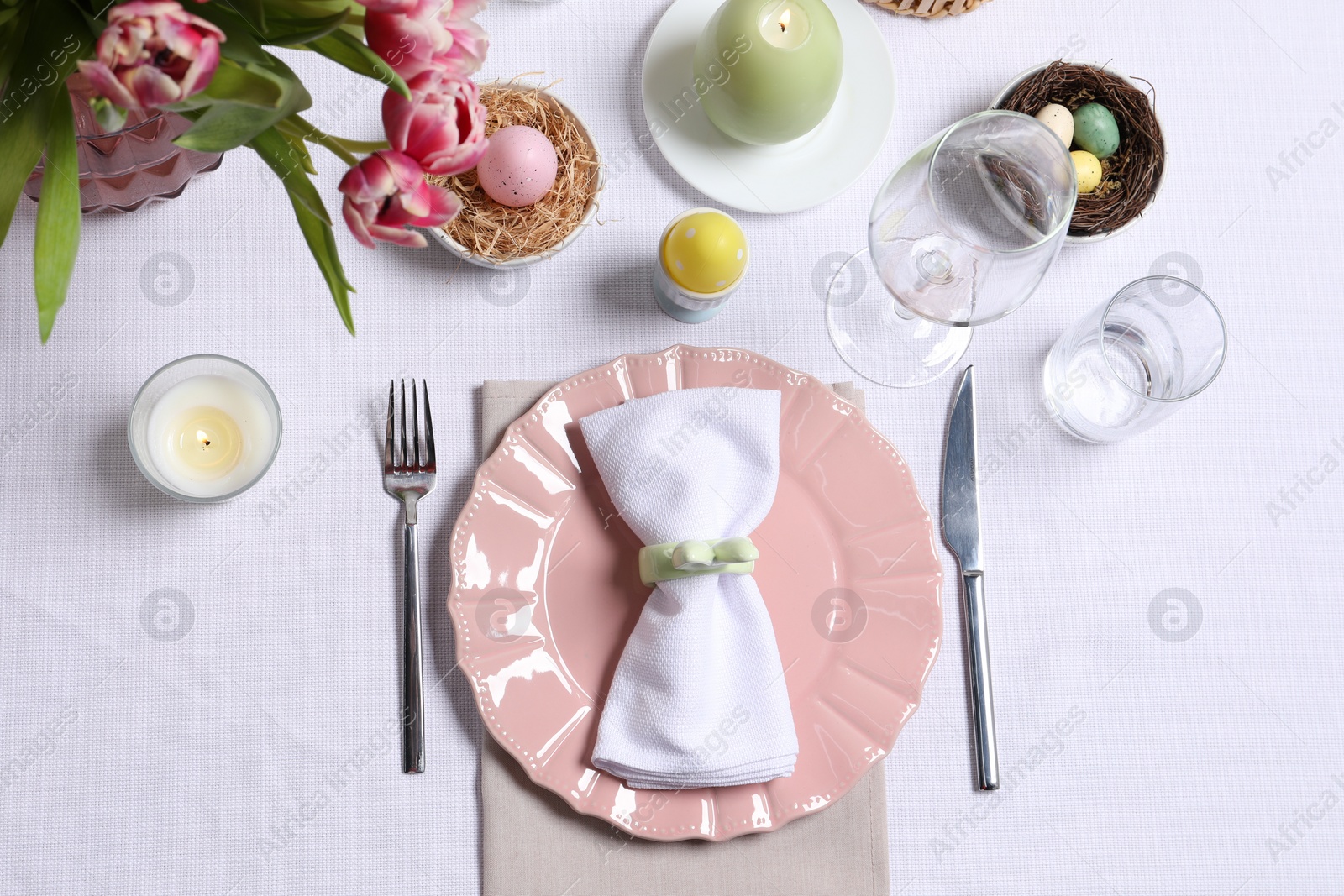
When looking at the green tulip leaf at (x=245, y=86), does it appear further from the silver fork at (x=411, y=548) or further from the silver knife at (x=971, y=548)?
the silver knife at (x=971, y=548)

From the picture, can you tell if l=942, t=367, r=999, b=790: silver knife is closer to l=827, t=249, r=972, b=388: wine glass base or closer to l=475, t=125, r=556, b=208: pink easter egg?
l=827, t=249, r=972, b=388: wine glass base

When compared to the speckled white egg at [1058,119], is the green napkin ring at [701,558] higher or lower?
lower

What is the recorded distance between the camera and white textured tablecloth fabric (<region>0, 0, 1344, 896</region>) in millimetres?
645

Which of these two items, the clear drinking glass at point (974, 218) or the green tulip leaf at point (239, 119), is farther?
the clear drinking glass at point (974, 218)

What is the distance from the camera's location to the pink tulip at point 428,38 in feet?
1.29

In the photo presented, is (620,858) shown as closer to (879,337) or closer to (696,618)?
(696,618)

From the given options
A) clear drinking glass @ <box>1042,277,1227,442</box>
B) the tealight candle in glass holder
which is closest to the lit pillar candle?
clear drinking glass @ <box>1042,277,1227,442</box>

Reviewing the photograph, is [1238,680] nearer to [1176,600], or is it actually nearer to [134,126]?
[1176,600]

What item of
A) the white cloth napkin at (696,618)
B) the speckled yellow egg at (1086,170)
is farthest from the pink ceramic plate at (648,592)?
the speckled yellow egg at (1086,170)

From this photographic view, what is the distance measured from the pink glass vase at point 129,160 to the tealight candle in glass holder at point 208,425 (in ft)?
0.36

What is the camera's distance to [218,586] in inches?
25.9

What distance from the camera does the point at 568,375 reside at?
696 millimetres

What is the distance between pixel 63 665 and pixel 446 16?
0.50 m

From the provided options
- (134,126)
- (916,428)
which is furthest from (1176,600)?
(134,126)
